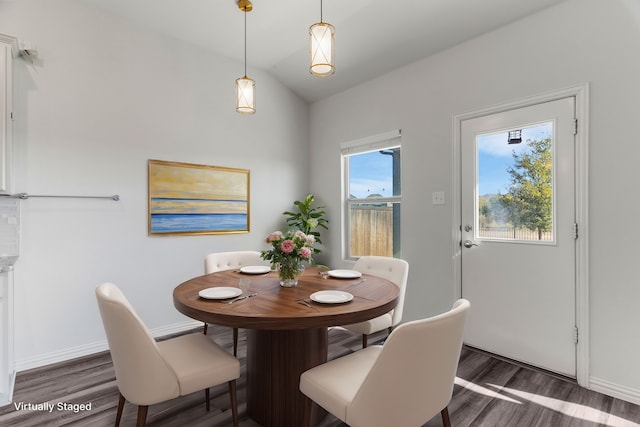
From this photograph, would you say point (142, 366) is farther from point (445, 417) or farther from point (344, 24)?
point (344, 24)

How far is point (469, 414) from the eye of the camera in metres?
1.90

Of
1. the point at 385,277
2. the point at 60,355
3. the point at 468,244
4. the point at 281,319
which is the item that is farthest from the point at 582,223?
the point at 60,355

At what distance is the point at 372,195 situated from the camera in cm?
370

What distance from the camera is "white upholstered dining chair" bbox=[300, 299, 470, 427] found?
1.08 m

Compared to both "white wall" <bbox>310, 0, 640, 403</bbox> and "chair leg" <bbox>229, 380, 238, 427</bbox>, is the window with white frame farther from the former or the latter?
"chair leg" <bbox>229, 380, 238, 427</bbox>

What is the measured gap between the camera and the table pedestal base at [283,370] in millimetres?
1724

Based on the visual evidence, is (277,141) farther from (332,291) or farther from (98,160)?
(332,291)

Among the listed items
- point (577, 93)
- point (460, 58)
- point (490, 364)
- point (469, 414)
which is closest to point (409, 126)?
point (460, 58)

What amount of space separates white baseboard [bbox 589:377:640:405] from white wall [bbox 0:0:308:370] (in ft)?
10.5

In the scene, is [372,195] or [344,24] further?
[372,195]

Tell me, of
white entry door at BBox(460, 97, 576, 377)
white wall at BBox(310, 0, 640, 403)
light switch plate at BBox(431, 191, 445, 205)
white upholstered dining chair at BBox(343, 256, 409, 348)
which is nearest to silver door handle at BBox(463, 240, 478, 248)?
white entry door at BBox(460, 97, 576, 377)

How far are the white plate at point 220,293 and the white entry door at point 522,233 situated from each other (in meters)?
2.03

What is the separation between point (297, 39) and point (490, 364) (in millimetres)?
3327

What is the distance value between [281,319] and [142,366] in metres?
0.61
